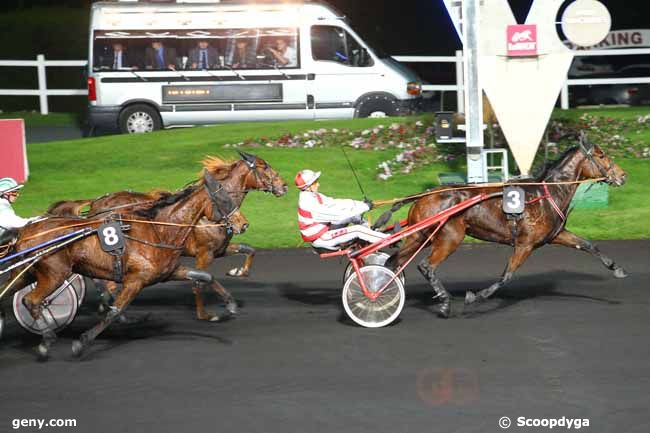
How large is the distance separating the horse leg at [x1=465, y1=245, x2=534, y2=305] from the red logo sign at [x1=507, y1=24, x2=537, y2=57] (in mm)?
7022

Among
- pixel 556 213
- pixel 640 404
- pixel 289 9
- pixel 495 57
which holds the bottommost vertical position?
pixel 640 404

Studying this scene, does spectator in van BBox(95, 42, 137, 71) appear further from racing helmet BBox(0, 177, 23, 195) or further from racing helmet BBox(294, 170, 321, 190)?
racing helmet BBox(294, 170, 321, 190)

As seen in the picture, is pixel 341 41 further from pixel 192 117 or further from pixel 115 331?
pixel 115 331

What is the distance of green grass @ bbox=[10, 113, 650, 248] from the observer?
1616cm

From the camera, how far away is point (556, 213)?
11.0 m

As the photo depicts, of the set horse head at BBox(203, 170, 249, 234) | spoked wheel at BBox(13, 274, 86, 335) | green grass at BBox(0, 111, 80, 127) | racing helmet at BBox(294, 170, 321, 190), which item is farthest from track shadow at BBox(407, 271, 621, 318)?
green grass at BBox(0, 111, 80, 127)

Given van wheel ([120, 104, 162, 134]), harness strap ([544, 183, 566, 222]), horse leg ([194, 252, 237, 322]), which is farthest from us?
van wheel ([120, 104, 162, 134])

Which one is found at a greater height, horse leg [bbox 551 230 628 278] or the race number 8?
the race number 8

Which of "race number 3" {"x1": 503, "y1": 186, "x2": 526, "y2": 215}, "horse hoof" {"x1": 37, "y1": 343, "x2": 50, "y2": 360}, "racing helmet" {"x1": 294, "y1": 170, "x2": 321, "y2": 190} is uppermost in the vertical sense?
"racing helmet" {"x1": 294, "y1": 170, "x2": 321, "y2": 190}

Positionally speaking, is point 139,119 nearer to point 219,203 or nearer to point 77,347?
point 219,203

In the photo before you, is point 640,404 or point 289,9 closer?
point 640,404

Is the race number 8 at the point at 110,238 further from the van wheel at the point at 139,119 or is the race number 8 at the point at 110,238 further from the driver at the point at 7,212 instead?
the van wheel at the point at 139,119

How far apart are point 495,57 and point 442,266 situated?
502 cm

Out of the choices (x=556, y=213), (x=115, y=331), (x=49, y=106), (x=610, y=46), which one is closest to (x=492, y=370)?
(x=556, y=213)
